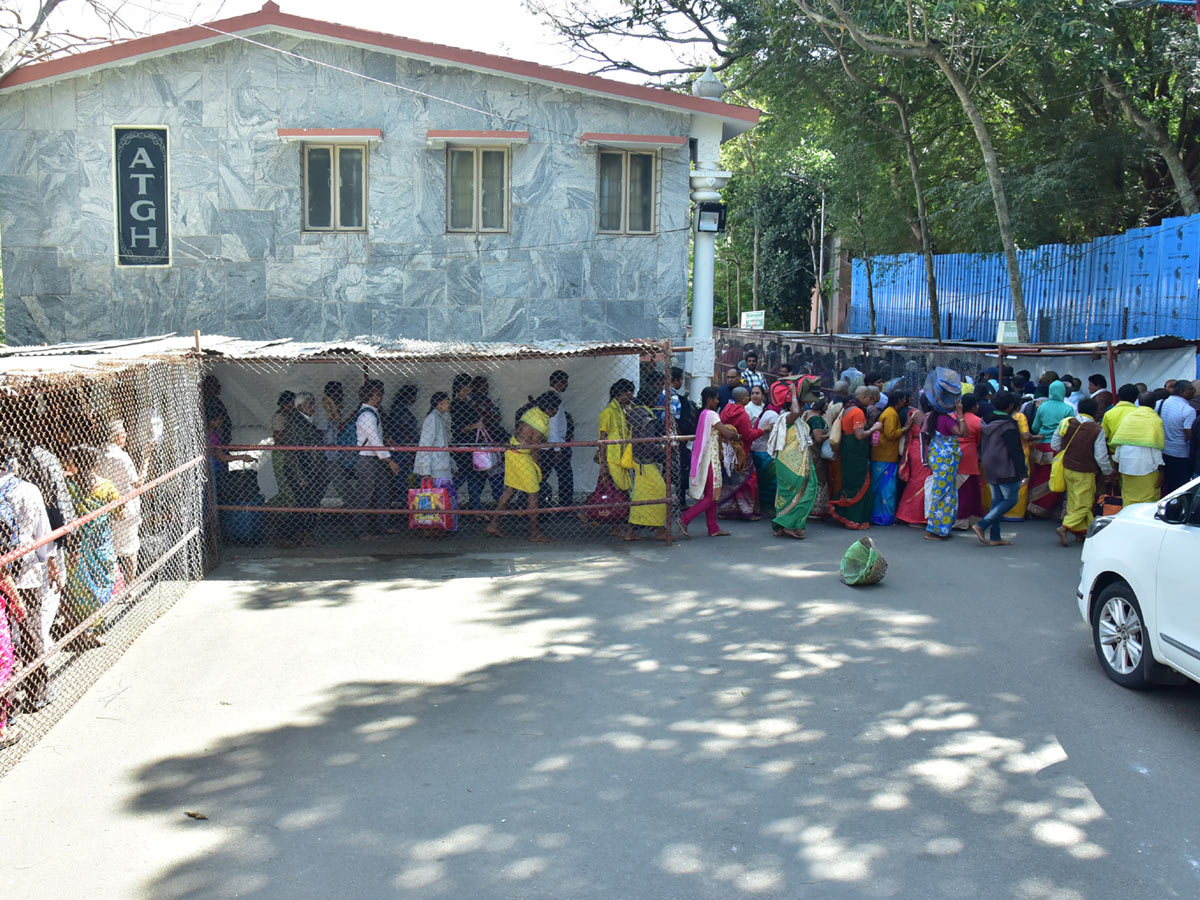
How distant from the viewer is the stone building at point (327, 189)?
1236 centimetres

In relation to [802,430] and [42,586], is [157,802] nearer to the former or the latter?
[42,586]

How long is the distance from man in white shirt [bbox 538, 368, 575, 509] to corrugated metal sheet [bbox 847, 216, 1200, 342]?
10136mm

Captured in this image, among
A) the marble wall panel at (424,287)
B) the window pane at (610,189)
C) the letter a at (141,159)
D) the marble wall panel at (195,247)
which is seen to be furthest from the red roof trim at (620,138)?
the letter a at (141,159)

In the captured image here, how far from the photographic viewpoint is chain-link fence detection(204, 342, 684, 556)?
1060cm

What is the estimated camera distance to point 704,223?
13109 millimetres

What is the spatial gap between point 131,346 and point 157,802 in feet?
19.7

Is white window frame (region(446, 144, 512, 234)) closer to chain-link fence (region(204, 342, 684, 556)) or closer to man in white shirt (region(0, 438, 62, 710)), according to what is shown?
chain-link fence (region(204, 342, 684, 556))

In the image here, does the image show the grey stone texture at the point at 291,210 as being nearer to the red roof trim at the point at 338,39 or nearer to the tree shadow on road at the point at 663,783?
the red roof trim at the point at 338,39

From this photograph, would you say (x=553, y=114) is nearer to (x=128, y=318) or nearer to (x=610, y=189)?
(x=610, y=189)

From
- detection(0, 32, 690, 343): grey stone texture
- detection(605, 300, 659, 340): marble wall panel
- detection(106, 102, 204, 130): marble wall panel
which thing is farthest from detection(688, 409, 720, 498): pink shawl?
detection(106, 102, 204, 130): marble wall panel

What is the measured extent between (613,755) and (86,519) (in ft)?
11.9

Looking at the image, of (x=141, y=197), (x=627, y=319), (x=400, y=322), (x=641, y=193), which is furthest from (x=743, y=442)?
(x=141, y=197)

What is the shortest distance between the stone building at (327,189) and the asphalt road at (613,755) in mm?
4744

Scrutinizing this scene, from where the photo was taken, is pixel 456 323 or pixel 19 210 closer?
pixel 19 210
